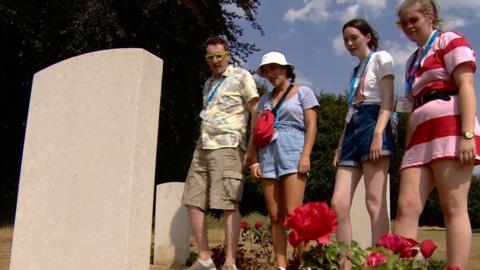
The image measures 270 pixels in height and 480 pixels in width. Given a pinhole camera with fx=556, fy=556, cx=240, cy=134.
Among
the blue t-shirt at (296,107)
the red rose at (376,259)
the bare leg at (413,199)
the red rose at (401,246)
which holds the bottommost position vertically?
the red rose at (376,259)

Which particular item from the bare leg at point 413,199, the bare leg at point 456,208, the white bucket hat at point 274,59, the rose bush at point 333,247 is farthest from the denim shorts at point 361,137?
the rose bush at point 333,247

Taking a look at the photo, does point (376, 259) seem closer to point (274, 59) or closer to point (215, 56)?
point (274, 59)

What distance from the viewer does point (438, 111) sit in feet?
9.80

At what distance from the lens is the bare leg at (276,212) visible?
4.08 metres

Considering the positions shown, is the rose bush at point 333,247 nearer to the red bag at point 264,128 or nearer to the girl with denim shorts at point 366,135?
the girl with denim shorts at point 366,135

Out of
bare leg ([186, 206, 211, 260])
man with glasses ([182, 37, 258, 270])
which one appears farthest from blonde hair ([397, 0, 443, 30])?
bare leg ([186, 206, 211, 260])

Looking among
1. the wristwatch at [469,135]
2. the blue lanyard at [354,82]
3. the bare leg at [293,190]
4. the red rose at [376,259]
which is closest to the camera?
the red rose at [376,259]

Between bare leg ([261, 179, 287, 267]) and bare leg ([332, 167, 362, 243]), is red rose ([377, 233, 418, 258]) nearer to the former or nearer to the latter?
bare leg ([332, 167, 362, 243])

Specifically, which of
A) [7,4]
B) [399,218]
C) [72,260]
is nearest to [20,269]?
[72,260]

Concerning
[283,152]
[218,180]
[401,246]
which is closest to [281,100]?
[283,152]

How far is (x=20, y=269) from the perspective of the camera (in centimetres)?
334

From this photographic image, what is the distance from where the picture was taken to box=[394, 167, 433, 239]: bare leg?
9.82 ft

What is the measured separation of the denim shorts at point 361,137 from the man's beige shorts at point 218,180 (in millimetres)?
960

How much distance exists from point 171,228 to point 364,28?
301 centimetres
